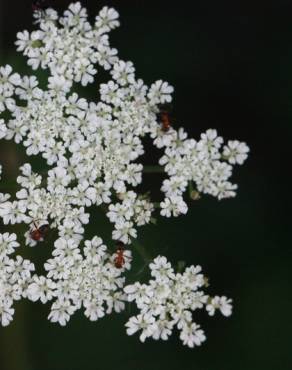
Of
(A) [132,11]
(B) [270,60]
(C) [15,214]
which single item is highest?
(A) [132,11]

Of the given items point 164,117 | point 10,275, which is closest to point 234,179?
point 164,117

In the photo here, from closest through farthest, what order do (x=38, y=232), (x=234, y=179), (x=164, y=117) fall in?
(x=38, y=232), (x=164, y=117), (x=234, y=179)

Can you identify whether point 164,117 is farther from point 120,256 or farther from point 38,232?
point 38,232

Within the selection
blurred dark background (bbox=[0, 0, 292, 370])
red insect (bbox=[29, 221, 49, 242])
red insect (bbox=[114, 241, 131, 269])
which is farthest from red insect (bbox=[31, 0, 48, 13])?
red insect (bbox=[114, 241, 131, 269])

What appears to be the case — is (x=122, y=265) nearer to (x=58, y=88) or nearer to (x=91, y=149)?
(x=91, y=149)

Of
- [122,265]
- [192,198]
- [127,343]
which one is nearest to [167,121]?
[192,198]

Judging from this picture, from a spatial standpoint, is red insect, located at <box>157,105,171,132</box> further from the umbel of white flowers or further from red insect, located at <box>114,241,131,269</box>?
red insect, located at <box>114,241,131,269</box>

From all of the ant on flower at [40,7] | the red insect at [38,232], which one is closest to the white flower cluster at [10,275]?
the red insect at [38,232]
